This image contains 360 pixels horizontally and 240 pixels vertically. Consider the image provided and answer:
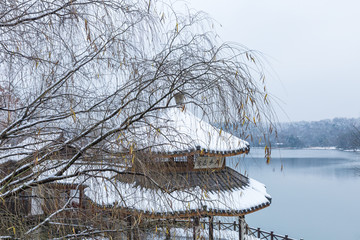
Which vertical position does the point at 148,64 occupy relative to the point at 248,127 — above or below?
above

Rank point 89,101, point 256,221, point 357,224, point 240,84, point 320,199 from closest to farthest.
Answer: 1. point 240,84
2. point 89,101
3. point 357,224
4. point 256,221
5. point 320,199

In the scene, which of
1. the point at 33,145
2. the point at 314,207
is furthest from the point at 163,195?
the point at 314,207

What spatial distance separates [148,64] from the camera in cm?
176

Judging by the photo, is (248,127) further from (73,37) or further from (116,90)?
(73,37)

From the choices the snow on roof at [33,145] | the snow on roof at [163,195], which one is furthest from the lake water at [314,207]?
the snow on roof at [33,145]

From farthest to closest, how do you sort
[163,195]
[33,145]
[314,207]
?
[314,207], [33,145], [163,195]

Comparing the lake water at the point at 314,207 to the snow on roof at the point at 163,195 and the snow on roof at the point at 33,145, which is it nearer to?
the snow on roof at the point at 163,195

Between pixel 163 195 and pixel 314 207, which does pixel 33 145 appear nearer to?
pixel 163 195

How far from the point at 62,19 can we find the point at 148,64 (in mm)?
602

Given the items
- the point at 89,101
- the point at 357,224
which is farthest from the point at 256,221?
the point at 89,101

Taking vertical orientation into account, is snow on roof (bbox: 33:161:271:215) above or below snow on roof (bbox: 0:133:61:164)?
below

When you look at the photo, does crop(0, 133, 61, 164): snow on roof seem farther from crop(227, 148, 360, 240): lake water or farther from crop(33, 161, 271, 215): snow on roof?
crop(227, 148, 360, 240): lake water

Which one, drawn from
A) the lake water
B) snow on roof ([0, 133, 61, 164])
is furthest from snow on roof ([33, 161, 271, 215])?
the lake water

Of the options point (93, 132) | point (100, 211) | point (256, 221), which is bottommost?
point (256, 221)
